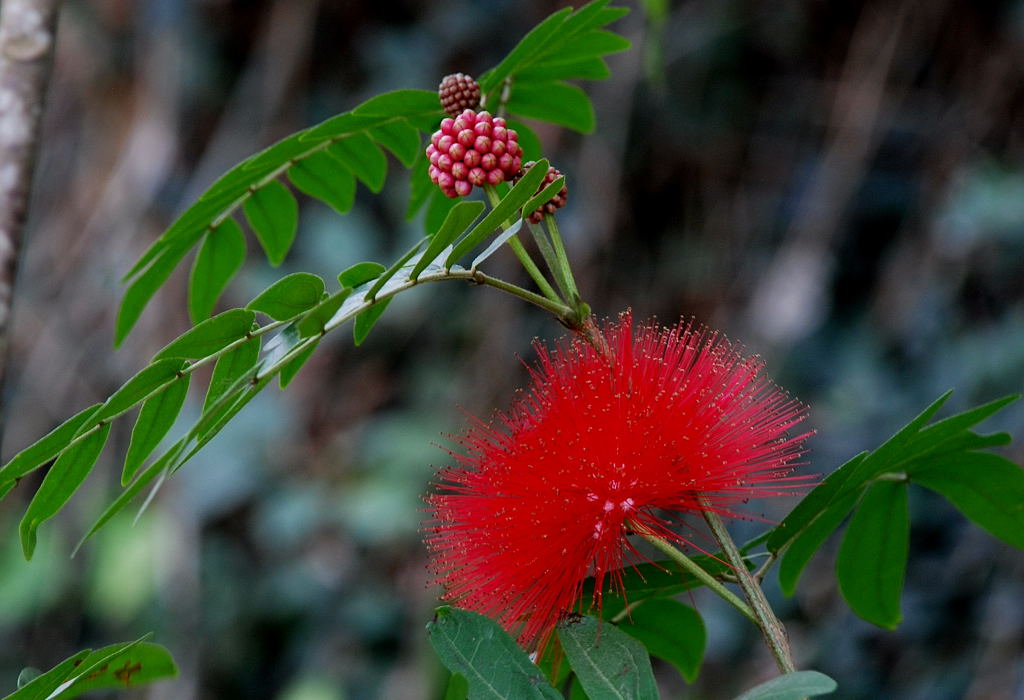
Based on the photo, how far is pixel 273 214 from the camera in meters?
1.05

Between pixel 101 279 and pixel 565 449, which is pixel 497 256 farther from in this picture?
pixel 565 449

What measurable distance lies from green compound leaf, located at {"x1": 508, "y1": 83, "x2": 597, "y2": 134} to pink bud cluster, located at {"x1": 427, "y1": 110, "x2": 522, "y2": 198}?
9.8 inches

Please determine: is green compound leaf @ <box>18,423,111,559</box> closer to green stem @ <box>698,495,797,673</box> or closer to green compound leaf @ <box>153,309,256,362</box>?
green compound leaf @ <box>153,309,256,362</box>

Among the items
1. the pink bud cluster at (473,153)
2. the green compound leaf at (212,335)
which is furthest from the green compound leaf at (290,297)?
the pink bud cluster at (473,153)

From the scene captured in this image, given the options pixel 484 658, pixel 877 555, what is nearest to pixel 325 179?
pixel 484 658

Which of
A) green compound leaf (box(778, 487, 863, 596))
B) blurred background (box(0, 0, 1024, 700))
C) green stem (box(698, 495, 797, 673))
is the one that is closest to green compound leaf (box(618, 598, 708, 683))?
green compound leaf (box(778, 487, 863, 596))

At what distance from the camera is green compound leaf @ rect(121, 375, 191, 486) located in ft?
2.41

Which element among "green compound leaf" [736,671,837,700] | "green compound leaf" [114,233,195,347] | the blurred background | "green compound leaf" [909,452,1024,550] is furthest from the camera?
the blurred background

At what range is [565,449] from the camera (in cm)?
79

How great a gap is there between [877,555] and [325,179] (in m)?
0.62

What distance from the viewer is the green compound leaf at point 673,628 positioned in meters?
0.92

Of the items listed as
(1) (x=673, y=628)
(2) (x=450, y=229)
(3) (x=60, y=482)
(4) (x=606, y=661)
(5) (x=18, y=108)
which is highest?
(5) (x=18, y=108)

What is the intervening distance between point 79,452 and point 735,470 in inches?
18.5

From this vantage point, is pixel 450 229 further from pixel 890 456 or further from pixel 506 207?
pixel 890 456
